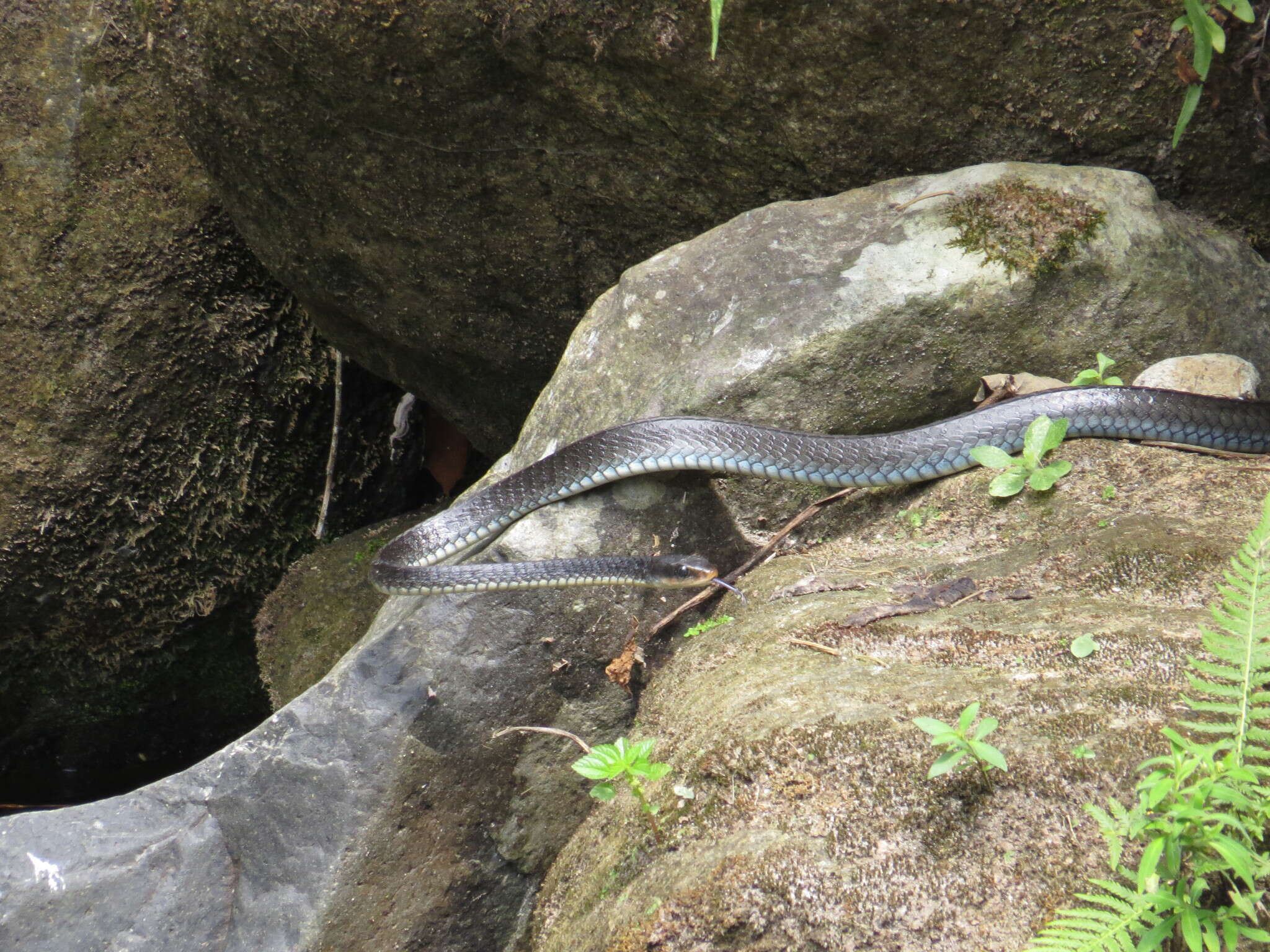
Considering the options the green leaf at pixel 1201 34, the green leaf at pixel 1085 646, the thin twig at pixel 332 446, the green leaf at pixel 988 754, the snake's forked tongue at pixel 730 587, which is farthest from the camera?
the thin twig at pixel 332 446

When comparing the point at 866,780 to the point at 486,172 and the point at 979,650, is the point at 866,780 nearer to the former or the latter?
the point at 979,650

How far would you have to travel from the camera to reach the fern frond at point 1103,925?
1641mm

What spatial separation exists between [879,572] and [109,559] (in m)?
4.35

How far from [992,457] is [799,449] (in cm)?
66

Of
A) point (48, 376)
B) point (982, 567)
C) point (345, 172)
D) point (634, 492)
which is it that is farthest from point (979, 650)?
point (48, 376)

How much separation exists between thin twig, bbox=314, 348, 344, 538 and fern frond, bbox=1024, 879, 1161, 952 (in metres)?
5.27

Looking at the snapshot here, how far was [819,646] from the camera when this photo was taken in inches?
109

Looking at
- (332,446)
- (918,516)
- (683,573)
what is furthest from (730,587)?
(332,446)

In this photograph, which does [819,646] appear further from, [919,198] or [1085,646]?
[919,198]

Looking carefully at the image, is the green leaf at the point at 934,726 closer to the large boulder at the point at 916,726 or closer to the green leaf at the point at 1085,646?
the large boulder at the point at 916,726

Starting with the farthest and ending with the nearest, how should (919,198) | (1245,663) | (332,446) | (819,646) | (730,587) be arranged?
(332,446), (919,198), (730,587), (819,646), (1245,663)

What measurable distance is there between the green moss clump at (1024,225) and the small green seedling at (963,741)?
7.19ft

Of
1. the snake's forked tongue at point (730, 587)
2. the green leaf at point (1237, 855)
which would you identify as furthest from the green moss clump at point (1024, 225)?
the green leaf at point (1237, 855)

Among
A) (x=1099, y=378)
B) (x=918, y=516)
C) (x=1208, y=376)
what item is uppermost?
(x=1099, y=378)
